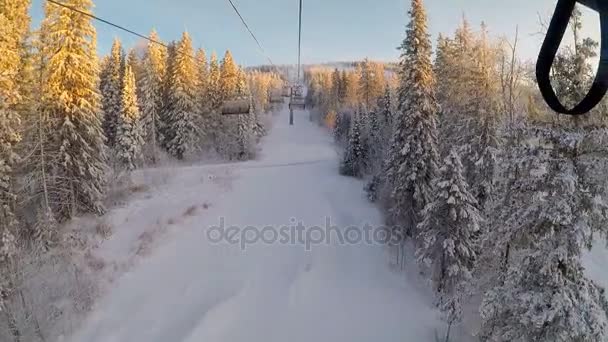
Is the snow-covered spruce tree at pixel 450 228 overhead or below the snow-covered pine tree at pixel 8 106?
below

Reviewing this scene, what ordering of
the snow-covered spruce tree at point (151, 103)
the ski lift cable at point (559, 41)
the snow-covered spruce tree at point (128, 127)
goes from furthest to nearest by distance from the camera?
the snow-covered spruce tree at point (151, 103) < the snow-covered spruce tree at point (128, 127) < the ski lift cable at point (559, 41)

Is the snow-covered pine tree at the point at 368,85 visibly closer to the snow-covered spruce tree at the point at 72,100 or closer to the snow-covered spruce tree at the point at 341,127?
the snow-covered spruce tree at the point at 341,127

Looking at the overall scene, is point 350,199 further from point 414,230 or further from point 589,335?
point 589,335

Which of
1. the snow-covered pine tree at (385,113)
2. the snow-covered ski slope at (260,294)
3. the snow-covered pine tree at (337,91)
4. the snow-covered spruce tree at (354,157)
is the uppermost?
the snow-covered pine tree at (337,91)

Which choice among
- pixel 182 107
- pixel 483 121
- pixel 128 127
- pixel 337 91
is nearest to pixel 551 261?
pixel 483 121

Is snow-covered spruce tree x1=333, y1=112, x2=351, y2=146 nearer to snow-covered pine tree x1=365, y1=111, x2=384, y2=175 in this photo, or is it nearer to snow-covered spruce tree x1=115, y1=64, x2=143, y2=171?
snow-covered pine tree x1=365, y1=111, x2=384, y2=175

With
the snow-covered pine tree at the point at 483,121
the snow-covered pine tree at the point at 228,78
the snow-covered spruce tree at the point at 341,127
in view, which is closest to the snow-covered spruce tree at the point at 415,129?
the snow-covered pine tree at the point at 483,121

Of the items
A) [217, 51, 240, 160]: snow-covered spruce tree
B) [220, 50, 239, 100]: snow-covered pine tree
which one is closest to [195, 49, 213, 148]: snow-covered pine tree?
[217, 51, 240, 160]: snow-covered spruce tree

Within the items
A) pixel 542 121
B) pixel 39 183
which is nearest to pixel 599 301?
pixel 542 121
